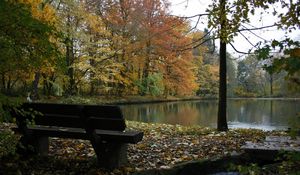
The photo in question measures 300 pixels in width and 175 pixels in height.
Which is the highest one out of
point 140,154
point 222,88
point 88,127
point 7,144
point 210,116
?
point 222,88

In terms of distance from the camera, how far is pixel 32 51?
4.39 m

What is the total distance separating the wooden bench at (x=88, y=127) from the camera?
494 centimetres

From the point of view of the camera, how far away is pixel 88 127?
200 inches

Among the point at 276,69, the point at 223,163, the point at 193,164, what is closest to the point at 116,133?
the point at 193,164

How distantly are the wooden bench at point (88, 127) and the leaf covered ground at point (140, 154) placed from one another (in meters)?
0.26

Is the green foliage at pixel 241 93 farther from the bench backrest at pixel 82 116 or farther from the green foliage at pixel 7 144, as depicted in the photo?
the green foliage at pixel 7 144

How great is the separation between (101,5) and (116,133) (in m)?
27.5

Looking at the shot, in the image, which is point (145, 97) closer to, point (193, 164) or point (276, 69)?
point (193, 164)

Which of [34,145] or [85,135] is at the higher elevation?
[85,135]

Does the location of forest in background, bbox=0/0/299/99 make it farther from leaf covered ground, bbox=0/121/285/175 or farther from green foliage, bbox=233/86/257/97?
green foliage, bbox=233/86/257/97

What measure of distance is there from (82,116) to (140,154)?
162 cm

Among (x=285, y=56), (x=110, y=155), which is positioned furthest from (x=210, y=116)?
(x=285, y=56)

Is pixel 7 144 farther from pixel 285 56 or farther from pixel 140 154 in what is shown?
pixel 285 56

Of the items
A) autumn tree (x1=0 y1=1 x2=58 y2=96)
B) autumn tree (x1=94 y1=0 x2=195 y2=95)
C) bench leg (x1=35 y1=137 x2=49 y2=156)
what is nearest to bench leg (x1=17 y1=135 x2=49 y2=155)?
bench leg (x1=35 y1=137 x2=49 y2=156)
